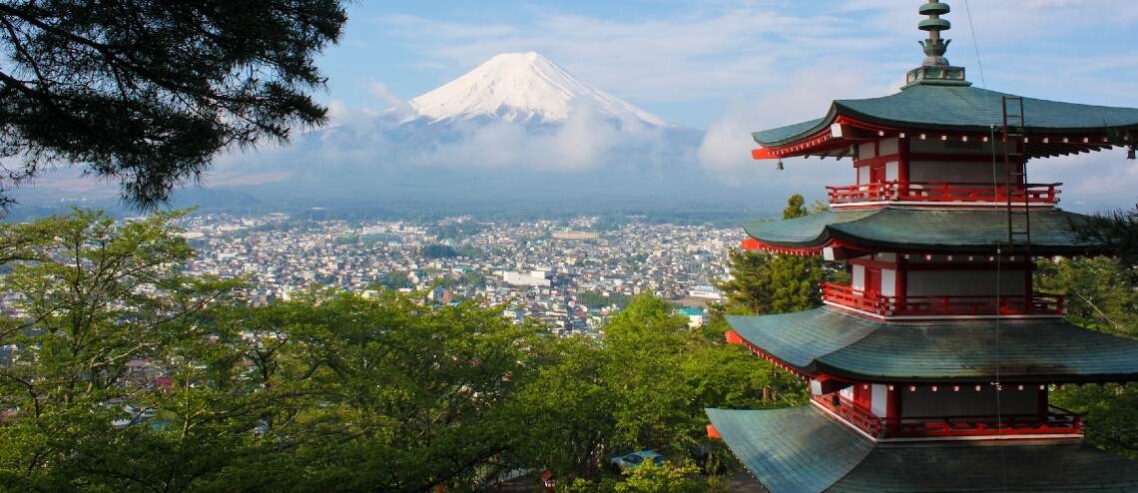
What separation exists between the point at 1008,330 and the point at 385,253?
312 feet

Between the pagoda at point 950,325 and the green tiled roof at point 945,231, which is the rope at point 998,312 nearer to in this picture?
the pagoda at point 950,325

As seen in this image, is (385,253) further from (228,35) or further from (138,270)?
(228,35)

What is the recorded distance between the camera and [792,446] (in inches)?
408

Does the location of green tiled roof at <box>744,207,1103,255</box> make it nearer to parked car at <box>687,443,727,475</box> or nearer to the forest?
the forest

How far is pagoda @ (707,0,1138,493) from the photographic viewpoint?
8.73m

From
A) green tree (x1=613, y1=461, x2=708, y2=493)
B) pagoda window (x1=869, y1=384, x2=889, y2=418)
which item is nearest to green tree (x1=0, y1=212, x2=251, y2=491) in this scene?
green tree (x1=613, y1=461, x2=708, y2=493)

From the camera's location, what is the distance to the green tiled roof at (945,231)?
891 cm

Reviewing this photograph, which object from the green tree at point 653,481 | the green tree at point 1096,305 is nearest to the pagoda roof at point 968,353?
the green tree at point 653,481

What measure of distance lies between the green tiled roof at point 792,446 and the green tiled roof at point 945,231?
2539mm

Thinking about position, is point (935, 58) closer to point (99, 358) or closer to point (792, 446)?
point (792, 446)

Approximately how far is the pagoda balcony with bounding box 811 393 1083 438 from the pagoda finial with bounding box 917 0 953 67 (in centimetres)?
509

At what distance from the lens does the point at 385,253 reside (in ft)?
328

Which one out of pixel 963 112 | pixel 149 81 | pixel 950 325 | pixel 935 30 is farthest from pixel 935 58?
pixel 149 81

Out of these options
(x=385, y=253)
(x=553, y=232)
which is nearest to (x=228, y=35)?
(x=385, y=253)
